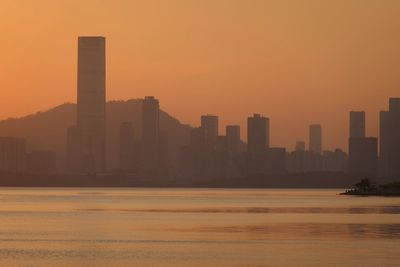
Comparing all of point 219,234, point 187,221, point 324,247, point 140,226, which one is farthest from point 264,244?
point 187,221

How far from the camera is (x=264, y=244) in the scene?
7438 centimetres

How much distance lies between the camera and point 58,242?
78688 mm

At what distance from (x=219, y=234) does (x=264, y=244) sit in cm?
1201

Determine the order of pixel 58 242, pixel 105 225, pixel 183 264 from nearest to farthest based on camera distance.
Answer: pixel 183 264 → pixel 58 242 → pixel 105 225

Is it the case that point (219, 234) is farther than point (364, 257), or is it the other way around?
point (219, 234)

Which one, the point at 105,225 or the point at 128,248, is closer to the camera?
the point at 128,248

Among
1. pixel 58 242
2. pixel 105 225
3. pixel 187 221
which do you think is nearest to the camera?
pixel 58 242

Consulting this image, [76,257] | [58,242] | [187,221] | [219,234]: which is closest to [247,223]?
[187,221]

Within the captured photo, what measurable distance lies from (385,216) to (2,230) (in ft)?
149

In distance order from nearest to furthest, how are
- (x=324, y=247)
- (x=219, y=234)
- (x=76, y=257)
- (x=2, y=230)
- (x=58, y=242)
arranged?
(x=76, y=257), (x=324, y=247), (x=58, y=242), (x=219, y=234), (x=2, y=230)

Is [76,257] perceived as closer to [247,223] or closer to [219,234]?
[219,234]

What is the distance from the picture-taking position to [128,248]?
71.9m

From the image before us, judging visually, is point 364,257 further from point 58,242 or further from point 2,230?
point 2,230

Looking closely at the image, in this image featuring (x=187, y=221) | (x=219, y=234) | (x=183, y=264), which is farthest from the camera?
(x=187, y=221)
